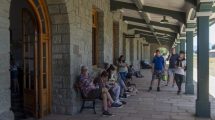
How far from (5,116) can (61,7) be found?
280 cm

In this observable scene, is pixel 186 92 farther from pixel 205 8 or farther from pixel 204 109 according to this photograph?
pixel 205 8

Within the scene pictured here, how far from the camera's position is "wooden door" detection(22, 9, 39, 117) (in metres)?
5.64

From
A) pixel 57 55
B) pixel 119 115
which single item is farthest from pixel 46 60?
pixel 119 115

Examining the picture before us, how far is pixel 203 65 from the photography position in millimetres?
5891

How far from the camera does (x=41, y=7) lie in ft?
18.8

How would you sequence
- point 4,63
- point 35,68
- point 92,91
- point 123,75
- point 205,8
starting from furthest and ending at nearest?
1. point 123,75
2. point 92,91
3. point 205,8
4. point 35,68
5. point 4,63

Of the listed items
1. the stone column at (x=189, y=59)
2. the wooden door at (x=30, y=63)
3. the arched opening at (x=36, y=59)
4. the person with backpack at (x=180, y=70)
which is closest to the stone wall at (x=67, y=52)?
the arched opening at (x=36, y=59)

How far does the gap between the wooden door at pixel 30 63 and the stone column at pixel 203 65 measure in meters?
3.25

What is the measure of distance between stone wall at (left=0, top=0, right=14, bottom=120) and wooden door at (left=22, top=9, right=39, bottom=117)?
74.4 inches

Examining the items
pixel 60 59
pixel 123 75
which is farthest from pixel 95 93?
pixel 123 75

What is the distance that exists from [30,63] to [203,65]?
3482 mm

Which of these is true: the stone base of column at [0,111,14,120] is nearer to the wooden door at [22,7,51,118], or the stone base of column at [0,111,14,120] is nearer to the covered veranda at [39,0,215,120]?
the wooden door at [22,7,51,118]

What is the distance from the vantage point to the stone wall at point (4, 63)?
3.59 meters

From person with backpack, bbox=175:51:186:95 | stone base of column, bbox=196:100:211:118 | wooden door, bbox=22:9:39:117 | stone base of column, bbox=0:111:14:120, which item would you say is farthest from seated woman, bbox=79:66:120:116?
person with backpack, bbox=175:51:186:95
